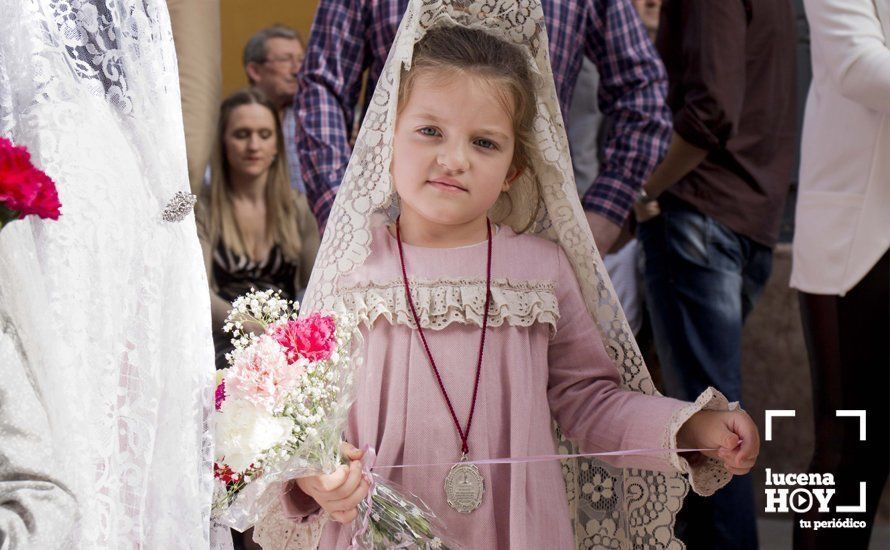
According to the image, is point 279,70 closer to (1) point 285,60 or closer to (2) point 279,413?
(1) point 285,60

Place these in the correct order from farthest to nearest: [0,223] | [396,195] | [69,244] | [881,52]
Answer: [881,52], [396,195], [69,244], [0,223]

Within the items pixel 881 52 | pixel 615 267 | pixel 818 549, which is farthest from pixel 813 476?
pixel 881 52

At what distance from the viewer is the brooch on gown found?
2.20m

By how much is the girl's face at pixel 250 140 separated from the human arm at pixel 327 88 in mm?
819

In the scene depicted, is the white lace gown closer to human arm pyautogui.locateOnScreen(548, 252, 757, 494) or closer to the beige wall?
human arm pyautogui.locateOnScreen(548, 252, 757, 494)

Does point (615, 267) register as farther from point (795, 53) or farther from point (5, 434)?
point (5, 434)

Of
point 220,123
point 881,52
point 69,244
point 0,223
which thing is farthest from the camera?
point 220,123

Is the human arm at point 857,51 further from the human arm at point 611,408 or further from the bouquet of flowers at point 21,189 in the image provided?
the bouquet of flowers at point 21,189

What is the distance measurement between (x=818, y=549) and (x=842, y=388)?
1.43ft

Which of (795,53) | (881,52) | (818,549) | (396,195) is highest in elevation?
(795,53)

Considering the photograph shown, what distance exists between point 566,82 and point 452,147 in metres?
0.91

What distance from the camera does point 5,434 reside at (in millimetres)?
1754

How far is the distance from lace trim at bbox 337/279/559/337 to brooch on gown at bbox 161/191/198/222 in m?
0.47

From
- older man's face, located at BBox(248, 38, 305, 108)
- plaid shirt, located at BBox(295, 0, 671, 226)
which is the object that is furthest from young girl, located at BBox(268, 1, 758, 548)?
older man's face, located at BBox(248, 38, 305, 108)
